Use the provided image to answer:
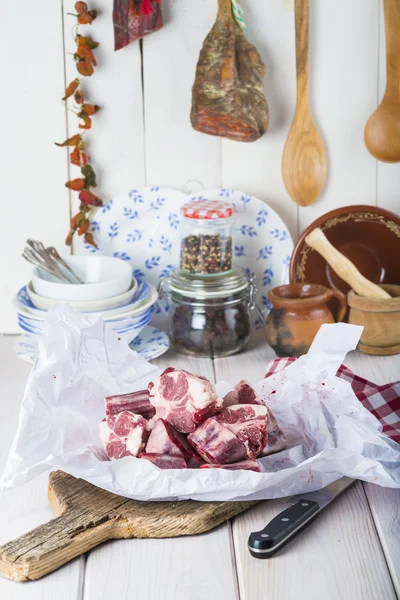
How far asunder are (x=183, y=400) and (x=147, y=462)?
0.09 metres

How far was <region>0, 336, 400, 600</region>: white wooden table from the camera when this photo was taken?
2.68 ft

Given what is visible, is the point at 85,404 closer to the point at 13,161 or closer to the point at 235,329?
the point at 235,329

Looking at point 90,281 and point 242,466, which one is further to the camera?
point 90,281

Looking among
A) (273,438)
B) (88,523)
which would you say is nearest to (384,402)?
(273,438)

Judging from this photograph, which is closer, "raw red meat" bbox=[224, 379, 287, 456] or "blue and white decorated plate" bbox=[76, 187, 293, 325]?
"raw red meat" bbox=[224, 379, 287, 456]

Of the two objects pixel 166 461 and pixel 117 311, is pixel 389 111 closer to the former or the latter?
pixel 117 311

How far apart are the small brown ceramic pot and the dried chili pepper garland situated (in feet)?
1.24

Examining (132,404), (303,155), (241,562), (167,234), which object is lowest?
(241,562)

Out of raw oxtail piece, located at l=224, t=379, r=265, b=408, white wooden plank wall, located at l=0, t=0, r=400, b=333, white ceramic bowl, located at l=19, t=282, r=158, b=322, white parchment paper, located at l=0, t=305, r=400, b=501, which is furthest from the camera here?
white wooden plank wall, located at l=0, t=0, r=400, b=333

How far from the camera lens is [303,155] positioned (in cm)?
154

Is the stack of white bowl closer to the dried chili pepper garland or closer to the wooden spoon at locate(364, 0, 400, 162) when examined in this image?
the dried chili pepper garland

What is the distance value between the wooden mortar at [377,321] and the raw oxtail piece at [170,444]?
0.56 meters

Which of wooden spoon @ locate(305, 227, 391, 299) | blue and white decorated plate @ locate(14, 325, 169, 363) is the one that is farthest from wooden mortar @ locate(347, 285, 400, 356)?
blue and white decorated plate @ locate(14, 325, 169, 363)

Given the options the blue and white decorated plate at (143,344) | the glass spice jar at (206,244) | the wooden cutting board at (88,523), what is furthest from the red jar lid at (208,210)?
the wooden cutting board at (88,523)
